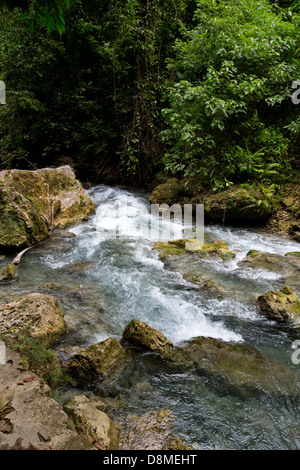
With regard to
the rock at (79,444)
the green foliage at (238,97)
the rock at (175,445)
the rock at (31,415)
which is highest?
the green foliage at (238,97)

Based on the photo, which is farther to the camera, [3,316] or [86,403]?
[3,316]

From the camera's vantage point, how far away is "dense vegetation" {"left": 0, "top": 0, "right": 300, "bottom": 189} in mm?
7801

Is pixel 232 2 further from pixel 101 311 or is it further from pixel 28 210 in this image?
pixel 101 311

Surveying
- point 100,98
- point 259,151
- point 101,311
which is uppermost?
point 100,98

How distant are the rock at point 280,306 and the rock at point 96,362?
228 cm

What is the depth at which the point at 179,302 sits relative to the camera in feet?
14.2

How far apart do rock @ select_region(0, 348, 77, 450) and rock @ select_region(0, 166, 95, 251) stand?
3.94 m

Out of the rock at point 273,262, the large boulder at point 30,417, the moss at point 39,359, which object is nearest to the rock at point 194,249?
the rock at point 273,262

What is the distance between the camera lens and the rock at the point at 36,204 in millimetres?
5844

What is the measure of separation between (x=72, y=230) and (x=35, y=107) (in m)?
5.83

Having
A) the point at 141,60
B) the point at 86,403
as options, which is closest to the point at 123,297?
the point at 86,403

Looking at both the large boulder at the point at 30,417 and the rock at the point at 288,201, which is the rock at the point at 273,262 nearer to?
the rock at the point at 288,201

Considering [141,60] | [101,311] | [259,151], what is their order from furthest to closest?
[141,60]
[259,151]
[101,311]

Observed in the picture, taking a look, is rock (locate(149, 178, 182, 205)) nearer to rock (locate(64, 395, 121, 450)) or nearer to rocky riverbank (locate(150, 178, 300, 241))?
rocky riverbank (locate(150, 178, 300, 241))
